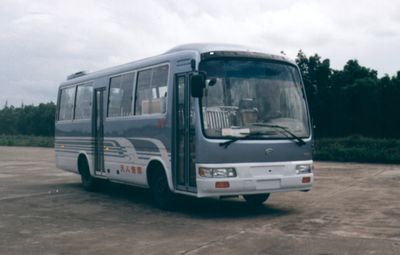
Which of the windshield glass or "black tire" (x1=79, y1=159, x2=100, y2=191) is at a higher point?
the windshield glass

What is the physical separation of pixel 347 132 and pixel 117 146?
2929cm

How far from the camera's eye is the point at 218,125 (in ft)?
34.8

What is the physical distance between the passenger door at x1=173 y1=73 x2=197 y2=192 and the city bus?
2 cm

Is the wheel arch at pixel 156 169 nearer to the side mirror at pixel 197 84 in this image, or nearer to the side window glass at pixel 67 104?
the side mirror at pixel 197 84

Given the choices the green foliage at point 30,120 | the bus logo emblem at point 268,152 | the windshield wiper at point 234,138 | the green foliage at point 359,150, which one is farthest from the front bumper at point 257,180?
the green foliage at point 30,120

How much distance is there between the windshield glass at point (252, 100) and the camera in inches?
419

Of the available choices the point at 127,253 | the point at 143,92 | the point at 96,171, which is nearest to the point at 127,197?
the point at 96,171

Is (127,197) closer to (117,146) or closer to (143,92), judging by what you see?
(117,146)

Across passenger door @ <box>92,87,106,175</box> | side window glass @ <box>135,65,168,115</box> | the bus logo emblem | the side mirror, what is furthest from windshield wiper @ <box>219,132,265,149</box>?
passenger door @ <box>92,87,106,175</box>

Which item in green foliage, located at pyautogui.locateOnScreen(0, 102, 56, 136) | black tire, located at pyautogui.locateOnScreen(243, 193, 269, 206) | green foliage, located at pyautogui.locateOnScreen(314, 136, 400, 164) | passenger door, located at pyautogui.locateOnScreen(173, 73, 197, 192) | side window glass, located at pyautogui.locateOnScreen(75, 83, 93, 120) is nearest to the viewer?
passenger door, located at pyautogui.locateOnScreen(173, 73, 197, 192)

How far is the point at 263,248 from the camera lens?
8125 millimetres

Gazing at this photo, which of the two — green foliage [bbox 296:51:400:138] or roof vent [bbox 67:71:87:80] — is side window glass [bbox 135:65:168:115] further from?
green foliage [bbox 296:51:400:138]

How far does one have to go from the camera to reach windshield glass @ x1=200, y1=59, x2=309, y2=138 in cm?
1065

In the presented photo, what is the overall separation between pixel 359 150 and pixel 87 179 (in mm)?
Answer: 19612
